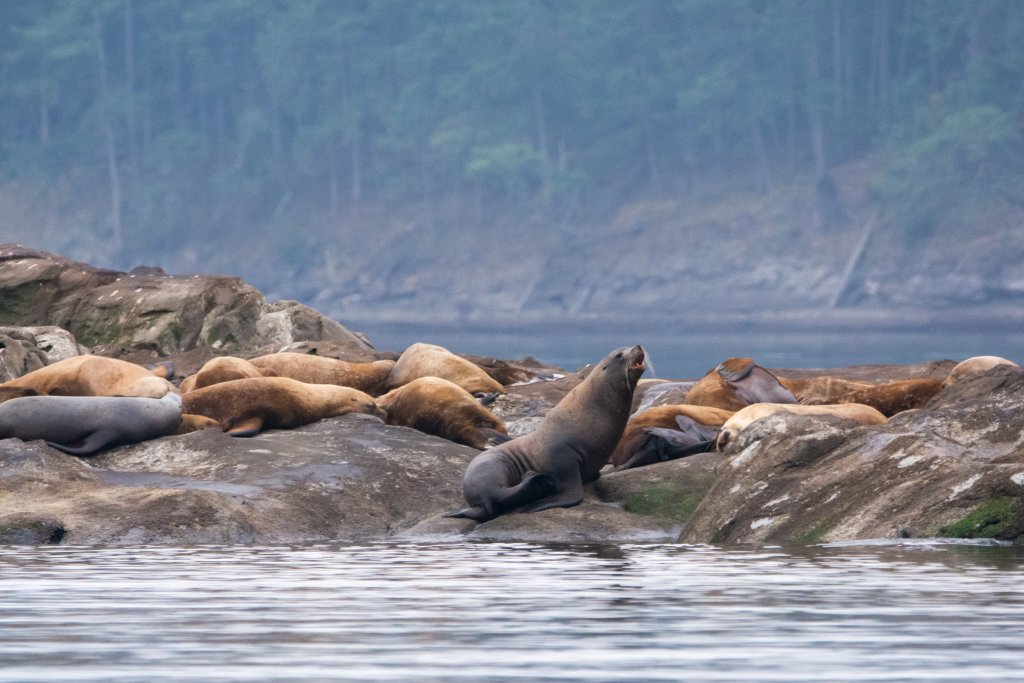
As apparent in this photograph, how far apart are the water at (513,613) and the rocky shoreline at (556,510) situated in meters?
0.39

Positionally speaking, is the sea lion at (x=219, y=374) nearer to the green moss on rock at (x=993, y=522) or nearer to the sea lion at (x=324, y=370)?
the sea lion at (x=324, y=370)

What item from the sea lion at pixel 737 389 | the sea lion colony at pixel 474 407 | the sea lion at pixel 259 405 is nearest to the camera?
the sea lion colony at pixel 474 407

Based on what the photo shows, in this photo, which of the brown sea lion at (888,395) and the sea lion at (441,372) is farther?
the sea lion at (441,372)

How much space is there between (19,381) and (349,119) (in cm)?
7520

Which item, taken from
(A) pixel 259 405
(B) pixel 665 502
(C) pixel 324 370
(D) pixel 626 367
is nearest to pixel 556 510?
(B) pixel 665 502

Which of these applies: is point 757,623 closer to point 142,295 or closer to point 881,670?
point 881,670

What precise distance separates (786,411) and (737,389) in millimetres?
2751

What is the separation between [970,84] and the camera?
245 ft

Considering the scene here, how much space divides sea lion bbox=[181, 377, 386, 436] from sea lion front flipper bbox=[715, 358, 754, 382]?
3069 millimetres

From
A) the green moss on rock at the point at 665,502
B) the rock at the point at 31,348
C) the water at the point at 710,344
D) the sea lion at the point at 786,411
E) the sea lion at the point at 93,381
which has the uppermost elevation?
the sea lion at the point at 93,381

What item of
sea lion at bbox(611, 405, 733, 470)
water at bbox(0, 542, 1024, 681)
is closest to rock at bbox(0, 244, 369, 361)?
sea lion at bbox(611, 405, 733, 470)

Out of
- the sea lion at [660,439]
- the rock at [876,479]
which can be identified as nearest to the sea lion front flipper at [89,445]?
the sea lion at [660,439]

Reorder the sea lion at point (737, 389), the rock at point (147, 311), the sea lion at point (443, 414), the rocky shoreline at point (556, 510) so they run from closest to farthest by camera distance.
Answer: the rocky shoreline at point (556, 510) < the sea lion at point (443, 414) < the sea lion at point (737, 389) < the rock at point (147, 311)

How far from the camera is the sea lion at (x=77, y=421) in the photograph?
38.3ft
